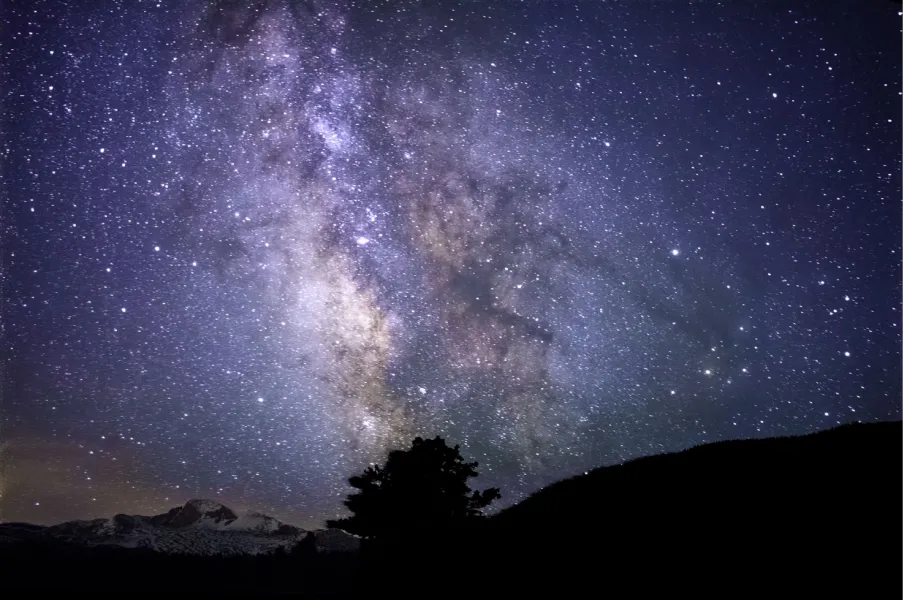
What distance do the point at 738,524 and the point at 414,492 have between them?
80.7ft

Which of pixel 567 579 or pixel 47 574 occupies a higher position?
pixel 567 579

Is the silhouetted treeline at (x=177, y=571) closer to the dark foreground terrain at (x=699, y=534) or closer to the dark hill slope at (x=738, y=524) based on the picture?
the dark foreground terrain at (x=699, y=534)

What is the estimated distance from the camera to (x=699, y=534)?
377 inches

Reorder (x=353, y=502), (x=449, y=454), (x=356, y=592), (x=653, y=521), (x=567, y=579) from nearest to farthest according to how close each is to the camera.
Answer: (x=567, y=579), (x=653, y=521), (x=356, y=592), (x=353, y=502), (x=449, y=454)

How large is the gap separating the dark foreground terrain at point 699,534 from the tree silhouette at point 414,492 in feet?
42.5

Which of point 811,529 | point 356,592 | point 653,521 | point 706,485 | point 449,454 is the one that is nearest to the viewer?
point 811,529

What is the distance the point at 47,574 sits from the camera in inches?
5527

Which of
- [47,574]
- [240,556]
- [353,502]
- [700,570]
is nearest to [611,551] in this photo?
[700,570]

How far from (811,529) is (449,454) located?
26944 millimetres

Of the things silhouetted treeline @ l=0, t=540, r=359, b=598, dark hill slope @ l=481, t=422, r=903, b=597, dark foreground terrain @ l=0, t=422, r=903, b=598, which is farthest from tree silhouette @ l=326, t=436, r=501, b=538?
silhouetted treeline @ l=0, t=540, r=359, b=598

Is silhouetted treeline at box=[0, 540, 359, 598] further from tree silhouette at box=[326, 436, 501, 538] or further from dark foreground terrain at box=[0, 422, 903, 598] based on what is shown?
dark foreground terrain at box=[0, 422, 903, 598]

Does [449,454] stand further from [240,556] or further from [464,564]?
[240,556]

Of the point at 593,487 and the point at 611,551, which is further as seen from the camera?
the point at 593,487

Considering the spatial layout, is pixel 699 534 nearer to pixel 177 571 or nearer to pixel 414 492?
pixel 414 492
